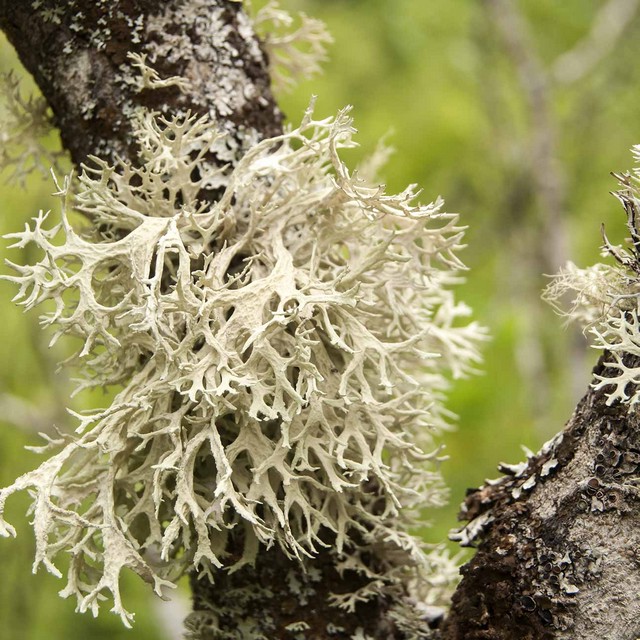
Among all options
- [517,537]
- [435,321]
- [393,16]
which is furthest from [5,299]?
[517,537]

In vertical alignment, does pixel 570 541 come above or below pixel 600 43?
below

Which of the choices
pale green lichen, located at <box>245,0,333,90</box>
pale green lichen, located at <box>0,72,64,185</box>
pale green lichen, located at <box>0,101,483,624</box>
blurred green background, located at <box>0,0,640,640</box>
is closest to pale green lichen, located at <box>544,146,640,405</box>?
pale green lichen, located at <box>0,101,483,624</box>

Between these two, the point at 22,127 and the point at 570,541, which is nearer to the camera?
the point at 570,541

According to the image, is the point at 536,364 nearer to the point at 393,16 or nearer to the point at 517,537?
the point at 393,16

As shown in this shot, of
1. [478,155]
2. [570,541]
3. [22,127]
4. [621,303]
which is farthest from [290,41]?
[478,155]

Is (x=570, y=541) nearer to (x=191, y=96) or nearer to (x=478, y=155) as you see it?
(x=191, y=96)
